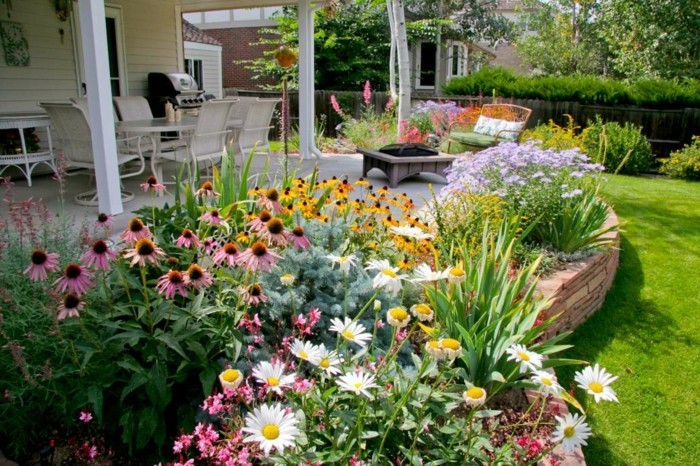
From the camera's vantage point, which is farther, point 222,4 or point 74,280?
point 222,4

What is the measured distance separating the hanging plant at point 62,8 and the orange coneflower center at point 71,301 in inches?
297

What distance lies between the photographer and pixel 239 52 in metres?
20.1

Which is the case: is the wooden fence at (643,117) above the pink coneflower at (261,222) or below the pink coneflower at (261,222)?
above

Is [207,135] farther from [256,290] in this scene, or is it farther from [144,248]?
[144,248]

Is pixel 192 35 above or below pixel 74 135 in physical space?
above

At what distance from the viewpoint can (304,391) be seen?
1.42 meters

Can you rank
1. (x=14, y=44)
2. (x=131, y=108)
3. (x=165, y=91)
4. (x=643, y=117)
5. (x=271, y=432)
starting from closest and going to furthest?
(x=271, y=432) → (x=14, y=44) → (x=131, y=108) → (x=165, y=91) → (x=643, y=117)

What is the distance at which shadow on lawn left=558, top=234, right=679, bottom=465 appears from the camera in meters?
3.16

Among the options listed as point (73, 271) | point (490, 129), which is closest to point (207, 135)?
point (73, 271)

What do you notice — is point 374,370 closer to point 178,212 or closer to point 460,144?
point 178,212

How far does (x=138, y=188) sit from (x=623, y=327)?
5.08 meters

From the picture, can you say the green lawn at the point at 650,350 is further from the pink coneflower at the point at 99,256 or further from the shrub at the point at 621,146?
the shrub at the point at 621,146

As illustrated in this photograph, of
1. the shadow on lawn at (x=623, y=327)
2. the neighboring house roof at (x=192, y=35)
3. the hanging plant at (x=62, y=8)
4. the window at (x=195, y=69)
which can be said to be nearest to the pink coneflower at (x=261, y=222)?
the shadow on lawn at (x=623, y=327)

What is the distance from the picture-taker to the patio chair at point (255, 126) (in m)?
6.09
